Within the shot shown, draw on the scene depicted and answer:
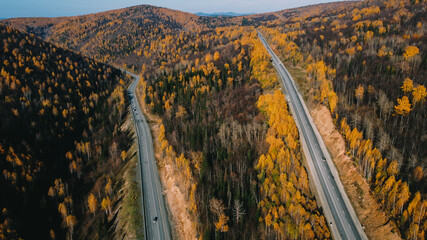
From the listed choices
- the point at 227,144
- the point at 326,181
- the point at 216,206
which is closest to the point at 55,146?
the point at 227,144

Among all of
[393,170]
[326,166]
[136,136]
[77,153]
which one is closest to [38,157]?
[77,153]

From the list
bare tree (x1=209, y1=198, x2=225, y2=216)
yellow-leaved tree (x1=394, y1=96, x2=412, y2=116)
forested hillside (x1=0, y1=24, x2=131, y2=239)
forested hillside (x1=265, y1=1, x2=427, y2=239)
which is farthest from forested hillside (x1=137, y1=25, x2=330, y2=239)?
yellow-leaved tree (x1=394, y1=96, x2=412, y2=116)

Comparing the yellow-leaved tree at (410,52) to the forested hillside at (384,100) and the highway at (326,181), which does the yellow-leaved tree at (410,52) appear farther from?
the highway at (326,181)

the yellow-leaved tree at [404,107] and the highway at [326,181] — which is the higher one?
the yellow-leaved tree at [404,107]

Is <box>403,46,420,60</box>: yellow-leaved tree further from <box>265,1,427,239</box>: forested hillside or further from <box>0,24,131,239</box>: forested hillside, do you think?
<box>0,24,131,239</box>: forested hillside

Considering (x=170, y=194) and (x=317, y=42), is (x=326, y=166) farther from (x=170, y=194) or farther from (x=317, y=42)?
(x=317, y=42)

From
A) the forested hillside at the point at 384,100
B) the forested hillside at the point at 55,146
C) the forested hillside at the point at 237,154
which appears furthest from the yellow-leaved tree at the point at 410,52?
the forested hillside at the point at 55,146

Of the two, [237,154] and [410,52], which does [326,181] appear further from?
[410,52]
